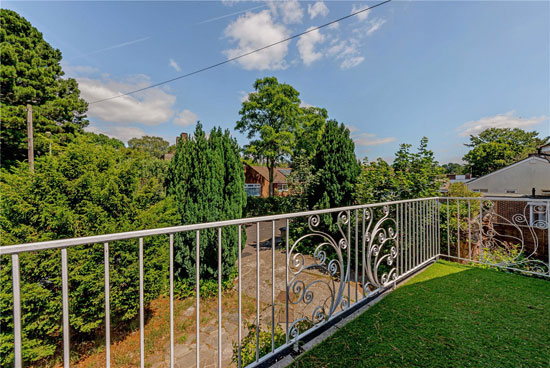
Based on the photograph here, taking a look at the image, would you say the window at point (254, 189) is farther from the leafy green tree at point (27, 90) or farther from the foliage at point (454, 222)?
the foliage at point (454, 222)

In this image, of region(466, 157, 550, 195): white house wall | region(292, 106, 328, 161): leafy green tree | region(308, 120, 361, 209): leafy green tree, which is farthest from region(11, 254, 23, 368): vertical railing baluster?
region(466, 157, 550, 195): white house wall

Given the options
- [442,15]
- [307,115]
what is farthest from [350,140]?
[307,115]

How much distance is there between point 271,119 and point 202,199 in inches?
600

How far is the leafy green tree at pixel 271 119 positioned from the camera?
17.3 meters

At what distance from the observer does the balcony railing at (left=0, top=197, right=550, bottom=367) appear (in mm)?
922

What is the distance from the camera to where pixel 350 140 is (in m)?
5.64

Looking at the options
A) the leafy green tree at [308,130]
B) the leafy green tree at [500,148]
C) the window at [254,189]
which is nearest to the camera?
the leafy green tree at [308,130]

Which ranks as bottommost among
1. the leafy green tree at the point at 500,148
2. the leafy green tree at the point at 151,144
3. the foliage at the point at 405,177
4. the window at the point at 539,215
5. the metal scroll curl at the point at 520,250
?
the metal scroll curl at the point at 520,250

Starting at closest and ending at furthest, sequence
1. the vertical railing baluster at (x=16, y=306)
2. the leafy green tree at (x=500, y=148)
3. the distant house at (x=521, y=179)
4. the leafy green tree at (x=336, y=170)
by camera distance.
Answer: the vertical railing baluster at (x=16, y=306) → the leafy green tree at (x=336, y=170) → the distant house at (x=521, y=179) → the leafy green tree at (x=500, y=148)

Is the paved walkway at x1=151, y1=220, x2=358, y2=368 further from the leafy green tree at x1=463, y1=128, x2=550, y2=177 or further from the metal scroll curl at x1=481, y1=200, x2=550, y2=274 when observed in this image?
the leafy green tree at x1=463, y1=128, x2=550, y2=177

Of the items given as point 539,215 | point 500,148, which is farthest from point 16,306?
point 500,148

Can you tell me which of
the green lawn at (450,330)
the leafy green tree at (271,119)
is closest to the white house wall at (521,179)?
the leafy green tree at (271,119)

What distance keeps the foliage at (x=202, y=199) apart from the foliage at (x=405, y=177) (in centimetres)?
283

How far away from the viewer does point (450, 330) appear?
5.73 ft
